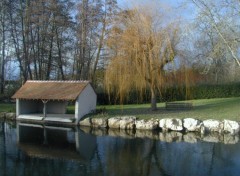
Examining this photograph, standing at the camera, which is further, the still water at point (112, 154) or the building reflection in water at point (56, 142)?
the building reflection in water at point (56, 142)

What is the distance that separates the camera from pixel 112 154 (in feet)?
43.0

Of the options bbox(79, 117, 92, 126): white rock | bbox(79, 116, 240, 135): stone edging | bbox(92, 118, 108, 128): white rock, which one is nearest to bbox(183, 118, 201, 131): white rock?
bbox(79, 116, 240, 135): stone edging

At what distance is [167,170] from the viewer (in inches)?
430

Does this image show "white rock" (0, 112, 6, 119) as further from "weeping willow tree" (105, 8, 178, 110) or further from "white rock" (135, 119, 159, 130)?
"white rock" (135, 119, 159, 130)

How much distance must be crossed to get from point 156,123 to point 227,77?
19.2 m

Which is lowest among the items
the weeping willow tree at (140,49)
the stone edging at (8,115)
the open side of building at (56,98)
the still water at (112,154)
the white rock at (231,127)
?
the still water at (112,154)

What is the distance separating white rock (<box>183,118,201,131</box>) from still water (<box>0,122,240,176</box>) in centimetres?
145

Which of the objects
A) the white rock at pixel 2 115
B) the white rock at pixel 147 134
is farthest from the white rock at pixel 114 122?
the white rock at pixel 2 115

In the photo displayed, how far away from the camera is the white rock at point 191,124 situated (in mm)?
18737

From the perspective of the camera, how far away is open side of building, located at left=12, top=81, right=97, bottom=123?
2180 centimetres

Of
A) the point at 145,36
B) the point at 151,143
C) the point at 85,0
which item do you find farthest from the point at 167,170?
the point at 85,0

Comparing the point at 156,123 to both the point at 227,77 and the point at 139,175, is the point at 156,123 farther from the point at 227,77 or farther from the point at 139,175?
the point at 227,77

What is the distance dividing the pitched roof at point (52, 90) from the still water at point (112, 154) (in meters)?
3.80

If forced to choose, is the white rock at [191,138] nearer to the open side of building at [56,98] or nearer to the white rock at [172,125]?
the white rock at [172,125]
